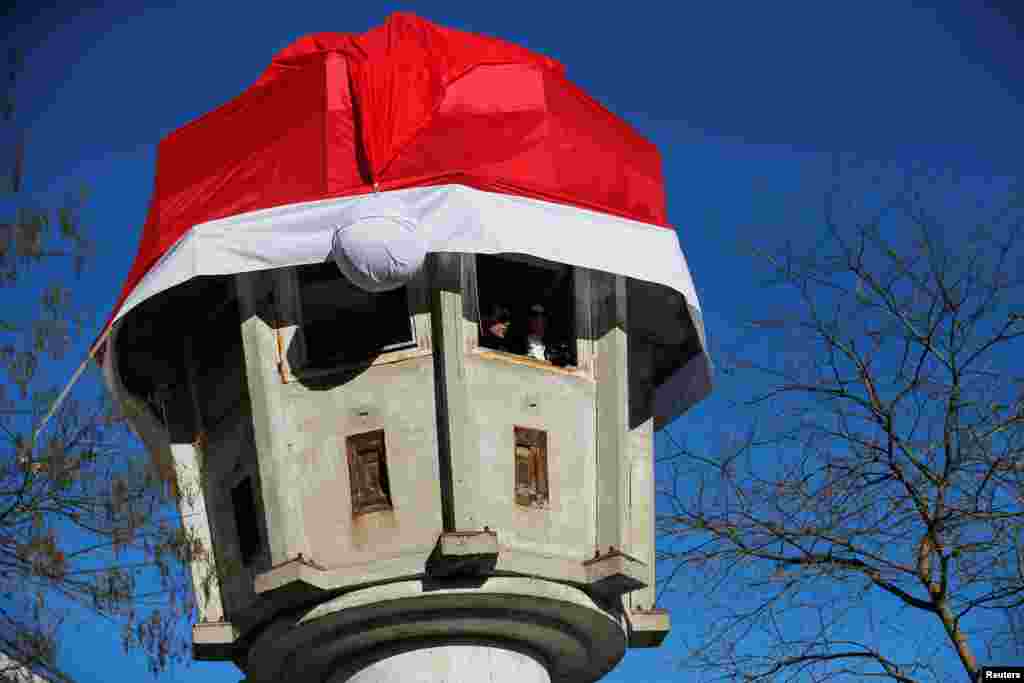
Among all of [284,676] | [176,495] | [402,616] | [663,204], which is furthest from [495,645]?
[663,204]

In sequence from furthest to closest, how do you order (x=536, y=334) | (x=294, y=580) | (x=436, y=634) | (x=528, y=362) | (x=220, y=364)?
(x=220, y=364), (x=536, y=334), (x=528, y=362), (x=436, y=634), (x=294, y=580)

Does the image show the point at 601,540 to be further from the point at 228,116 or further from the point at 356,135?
the point at 228,116

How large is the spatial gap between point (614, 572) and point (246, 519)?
4.62 m

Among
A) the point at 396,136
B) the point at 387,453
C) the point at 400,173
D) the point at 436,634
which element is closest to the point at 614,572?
the point at 436,634

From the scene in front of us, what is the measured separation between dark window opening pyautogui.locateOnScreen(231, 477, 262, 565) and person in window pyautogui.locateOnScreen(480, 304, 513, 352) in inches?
132

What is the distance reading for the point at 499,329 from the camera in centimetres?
2186

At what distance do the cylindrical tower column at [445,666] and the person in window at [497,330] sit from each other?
3.62 meters

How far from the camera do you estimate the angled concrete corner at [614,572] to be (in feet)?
69.2

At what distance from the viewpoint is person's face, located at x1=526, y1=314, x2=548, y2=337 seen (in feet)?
72.2

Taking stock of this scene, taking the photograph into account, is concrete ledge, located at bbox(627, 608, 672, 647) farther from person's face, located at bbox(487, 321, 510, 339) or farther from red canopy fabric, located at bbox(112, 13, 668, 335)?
red canopy fabric, located at bbox(112, 13, 668, 335)

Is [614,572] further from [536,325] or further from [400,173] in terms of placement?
[400,173]

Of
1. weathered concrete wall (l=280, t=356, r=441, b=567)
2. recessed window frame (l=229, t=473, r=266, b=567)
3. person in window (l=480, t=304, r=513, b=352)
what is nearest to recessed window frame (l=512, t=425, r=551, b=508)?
weathered concrete wall (l=280, t=356, r=441, b=567)

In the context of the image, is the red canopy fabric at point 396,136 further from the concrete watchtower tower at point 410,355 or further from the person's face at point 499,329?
the person's face at point 499,329

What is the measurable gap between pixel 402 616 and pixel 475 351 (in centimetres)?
322
